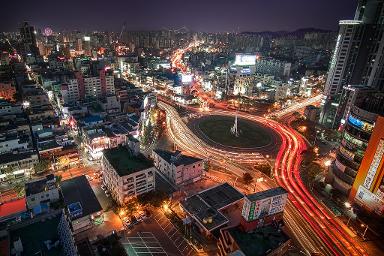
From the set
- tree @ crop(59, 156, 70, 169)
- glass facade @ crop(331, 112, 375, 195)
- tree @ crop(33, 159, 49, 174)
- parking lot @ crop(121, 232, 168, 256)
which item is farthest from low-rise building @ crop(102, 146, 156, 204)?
glass facade @ crop(331, 112, 375, 195)

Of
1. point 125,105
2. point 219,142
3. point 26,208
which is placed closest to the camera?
point 26,208

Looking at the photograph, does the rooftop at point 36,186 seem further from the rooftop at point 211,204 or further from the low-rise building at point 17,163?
the rooftop at point 211,204

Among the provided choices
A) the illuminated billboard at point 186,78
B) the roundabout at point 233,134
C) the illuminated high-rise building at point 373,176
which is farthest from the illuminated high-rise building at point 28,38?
the illuminated high-rise building at point 373,176

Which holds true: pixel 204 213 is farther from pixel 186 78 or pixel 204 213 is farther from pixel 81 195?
pixel 186 78

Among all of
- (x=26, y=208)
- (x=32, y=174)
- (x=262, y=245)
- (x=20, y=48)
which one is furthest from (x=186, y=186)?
(x=20, y=48)

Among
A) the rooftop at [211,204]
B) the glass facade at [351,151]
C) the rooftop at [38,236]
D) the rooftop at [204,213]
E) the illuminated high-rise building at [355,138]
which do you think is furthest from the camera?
the glass facade at [351,151]

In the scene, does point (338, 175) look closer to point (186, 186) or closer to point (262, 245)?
point (262, 245)

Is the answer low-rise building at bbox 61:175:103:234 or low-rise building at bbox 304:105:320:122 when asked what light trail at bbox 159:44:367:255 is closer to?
low-rise building at bbox 304:105:320:122
